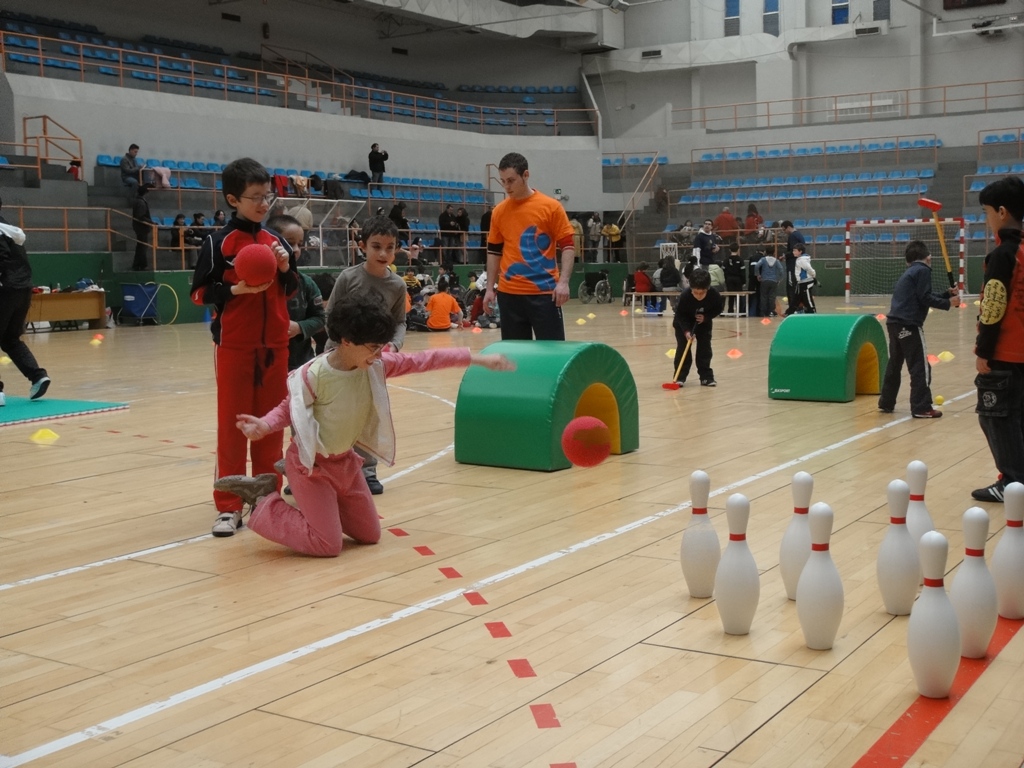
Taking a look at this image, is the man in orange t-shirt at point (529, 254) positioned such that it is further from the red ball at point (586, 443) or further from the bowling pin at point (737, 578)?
the bowling pin at point (737, 578)

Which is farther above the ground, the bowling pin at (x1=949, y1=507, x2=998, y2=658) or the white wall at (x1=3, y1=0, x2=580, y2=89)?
the white wall at (x1=3, y1=0, x2=580, y2=89)

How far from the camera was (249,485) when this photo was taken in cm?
534

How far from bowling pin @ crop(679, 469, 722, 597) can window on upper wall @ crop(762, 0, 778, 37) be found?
1304 inches

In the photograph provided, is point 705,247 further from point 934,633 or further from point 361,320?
point 934,633

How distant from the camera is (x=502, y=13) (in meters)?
35.2

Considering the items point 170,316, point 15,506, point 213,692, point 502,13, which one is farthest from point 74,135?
point 213,692

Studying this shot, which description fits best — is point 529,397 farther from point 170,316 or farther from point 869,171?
point 869,171

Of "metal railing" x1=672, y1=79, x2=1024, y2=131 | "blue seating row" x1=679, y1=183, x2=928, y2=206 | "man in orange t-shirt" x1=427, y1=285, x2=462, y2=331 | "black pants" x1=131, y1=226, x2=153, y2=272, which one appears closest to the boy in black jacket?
"man in orange t-shirt" x1=427, y1=285, x2=462, y2=331

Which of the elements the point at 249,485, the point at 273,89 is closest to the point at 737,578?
the point at 249,485

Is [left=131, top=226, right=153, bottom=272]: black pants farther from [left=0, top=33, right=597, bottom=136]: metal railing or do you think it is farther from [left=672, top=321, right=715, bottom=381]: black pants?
[left=672, top=321, right=715, bottom=381]: black pants

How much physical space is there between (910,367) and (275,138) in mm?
21522

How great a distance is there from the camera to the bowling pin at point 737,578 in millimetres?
4023

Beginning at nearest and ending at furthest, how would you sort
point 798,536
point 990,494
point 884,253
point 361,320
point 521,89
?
1. point 798,536
2. point 361,320
3. point 990,494
4. point 884,253
5. point 521,89

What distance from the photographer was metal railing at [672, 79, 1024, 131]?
32219mm
